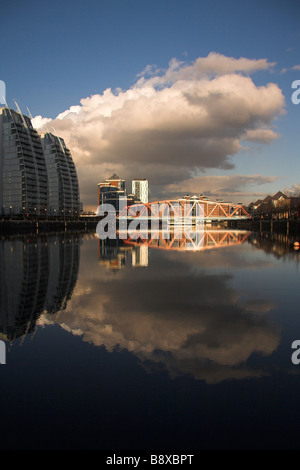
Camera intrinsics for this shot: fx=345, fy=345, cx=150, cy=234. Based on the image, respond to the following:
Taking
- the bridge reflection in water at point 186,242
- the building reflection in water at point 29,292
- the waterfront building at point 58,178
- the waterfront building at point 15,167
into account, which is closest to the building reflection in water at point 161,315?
the building reflection in water at point 29,292

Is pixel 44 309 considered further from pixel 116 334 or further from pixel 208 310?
pixel 208 310

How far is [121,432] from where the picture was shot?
14.7 ft

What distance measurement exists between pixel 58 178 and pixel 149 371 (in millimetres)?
166605

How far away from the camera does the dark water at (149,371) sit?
14.8 feet

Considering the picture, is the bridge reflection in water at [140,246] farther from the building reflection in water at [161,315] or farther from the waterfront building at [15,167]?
the waterfront building at [15,167]

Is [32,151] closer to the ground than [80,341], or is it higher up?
higher up

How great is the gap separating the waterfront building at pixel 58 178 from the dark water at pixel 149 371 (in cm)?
15296

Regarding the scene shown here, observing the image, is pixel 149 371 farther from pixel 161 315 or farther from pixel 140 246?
pixel 140 246

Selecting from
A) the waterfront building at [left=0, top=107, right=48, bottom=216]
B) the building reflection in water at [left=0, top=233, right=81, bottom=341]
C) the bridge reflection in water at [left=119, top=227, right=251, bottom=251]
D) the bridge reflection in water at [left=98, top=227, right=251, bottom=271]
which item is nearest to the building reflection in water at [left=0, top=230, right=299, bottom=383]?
the building reflection in water at [left=0, top=233, right=81, bottom=341]

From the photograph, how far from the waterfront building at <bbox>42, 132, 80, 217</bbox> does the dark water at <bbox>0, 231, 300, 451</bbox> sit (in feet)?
502

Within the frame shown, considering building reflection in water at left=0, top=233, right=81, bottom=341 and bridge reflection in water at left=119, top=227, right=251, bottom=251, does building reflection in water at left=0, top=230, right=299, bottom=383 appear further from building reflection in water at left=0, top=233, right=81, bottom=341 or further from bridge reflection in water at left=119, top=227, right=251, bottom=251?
bridge reflection in water at left=119, top=227, right=251, bottom=251

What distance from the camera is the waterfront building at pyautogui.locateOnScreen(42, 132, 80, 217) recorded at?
6471 inches
